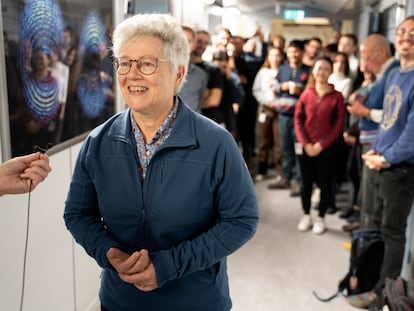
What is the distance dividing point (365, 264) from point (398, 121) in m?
0.92

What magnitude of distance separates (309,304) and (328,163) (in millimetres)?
1334

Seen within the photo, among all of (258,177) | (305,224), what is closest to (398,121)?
(305,224)

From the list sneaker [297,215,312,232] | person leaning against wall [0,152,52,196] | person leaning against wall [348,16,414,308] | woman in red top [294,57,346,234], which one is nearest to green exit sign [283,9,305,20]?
woman in red top [294,57,346,234]

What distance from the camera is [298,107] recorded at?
3.70 metres

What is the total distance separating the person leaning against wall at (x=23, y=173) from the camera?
4.03ft

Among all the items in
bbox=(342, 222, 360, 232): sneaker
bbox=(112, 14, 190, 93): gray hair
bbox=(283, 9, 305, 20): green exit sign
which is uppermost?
bbox=(283, 9, 305, 20): green exit sign

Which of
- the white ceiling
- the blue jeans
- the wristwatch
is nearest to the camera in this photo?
the wristwatch

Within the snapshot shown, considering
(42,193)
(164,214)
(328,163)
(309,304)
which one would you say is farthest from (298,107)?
(164,214)

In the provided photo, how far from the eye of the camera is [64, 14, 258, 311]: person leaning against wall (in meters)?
1.20

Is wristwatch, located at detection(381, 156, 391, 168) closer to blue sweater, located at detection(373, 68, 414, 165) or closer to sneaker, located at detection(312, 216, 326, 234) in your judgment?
blue sweater, located at detection(373, 68, 414, 165)

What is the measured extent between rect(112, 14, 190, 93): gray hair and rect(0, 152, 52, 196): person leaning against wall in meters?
0.39

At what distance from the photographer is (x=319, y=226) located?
369 centimetres

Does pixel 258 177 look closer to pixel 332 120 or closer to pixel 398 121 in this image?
pixel 332 120

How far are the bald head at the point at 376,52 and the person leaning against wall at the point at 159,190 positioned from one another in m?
2.10
